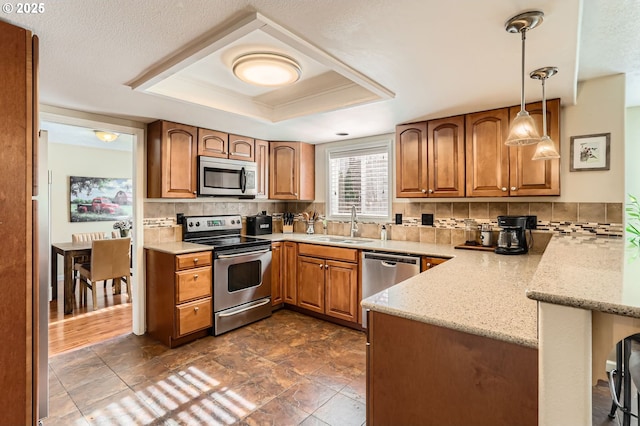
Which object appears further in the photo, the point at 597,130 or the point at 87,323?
the point at 87,323

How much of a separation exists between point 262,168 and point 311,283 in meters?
1.53

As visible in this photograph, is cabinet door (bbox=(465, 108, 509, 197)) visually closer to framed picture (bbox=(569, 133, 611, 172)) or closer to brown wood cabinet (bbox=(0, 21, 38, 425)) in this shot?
framed picture (bbox=(569, 133, 611, 172))

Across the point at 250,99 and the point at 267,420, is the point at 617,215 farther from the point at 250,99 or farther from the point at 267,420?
the point at 250,99

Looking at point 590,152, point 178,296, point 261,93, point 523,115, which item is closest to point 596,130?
point 590,152

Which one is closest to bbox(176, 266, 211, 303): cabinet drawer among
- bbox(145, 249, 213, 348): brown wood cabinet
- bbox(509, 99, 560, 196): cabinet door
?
bbox(145, 249, 213, 348): brown wood cabinet

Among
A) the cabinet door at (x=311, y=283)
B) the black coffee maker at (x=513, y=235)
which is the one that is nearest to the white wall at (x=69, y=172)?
the cabinet door at (x=311, y=283)

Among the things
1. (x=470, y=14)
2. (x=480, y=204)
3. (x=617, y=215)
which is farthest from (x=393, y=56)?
(x=617, y=215)

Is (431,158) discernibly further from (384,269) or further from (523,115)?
A: (523,115)

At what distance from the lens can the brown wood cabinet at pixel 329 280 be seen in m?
3.27

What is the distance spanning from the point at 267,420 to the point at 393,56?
2.22 meters

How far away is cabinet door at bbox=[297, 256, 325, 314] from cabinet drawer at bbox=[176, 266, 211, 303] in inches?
41.6

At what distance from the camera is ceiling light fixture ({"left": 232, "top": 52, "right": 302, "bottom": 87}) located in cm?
201

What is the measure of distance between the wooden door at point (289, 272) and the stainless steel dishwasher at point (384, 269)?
94cm

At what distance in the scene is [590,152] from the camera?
2438 millimetres
